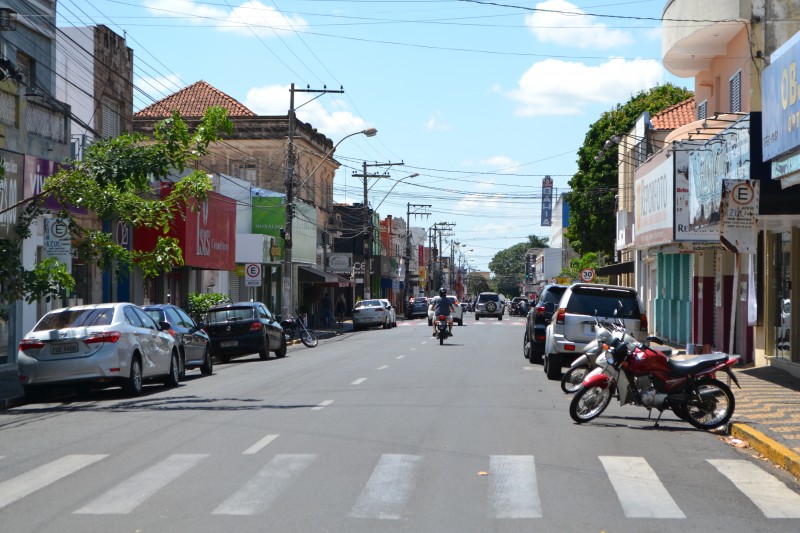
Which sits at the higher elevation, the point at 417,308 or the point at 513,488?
the point at 417,308

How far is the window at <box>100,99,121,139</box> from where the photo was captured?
33.4m

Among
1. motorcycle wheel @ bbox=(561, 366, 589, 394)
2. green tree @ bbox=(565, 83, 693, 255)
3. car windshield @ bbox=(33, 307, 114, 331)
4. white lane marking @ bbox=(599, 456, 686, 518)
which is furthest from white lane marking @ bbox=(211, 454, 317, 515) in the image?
green tree @ bbox=(565, 83, 693, 255)

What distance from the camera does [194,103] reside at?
62.6 m

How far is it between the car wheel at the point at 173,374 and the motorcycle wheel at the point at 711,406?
1043 cm

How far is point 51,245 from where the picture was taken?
72.6 feet

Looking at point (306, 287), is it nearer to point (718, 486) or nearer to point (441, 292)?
point (441, 292)

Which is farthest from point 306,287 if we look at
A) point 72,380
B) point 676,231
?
point 72,380

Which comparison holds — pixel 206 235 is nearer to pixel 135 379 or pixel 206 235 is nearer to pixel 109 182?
pixel 109 182

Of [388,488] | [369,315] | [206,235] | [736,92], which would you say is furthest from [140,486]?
[369,315]

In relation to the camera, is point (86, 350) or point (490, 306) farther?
point (490, 306)

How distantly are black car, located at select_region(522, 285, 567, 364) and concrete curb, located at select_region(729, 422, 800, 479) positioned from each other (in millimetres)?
11192

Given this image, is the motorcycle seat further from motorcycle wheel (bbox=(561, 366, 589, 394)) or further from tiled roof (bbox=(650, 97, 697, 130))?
tiled roof (bbox=(650, 97, 697, 130))

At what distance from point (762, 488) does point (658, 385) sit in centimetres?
420

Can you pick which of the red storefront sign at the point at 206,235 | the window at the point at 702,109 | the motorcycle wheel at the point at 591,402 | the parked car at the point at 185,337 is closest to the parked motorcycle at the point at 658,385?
the motorcycle wheel at the point at 591,402
